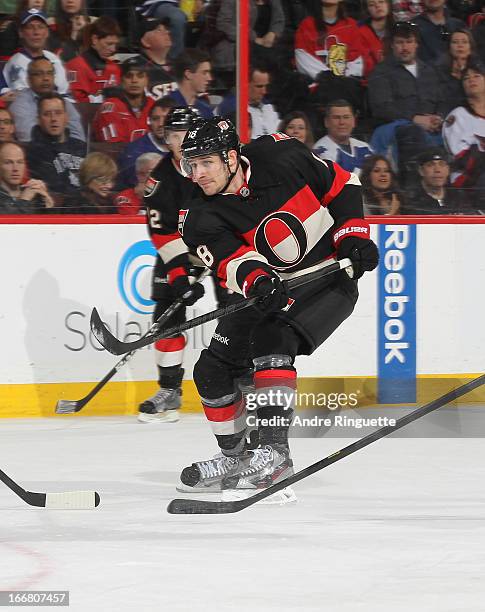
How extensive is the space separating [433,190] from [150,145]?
116 cm

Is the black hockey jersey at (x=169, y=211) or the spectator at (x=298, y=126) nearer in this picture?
the black hockey jersey at (x=169, y=211)

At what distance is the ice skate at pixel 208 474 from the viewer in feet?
11.6

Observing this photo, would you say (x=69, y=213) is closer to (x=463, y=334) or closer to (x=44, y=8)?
(x=44, y=8)

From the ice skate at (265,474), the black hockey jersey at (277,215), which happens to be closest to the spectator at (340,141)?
the black hockey jersey at (277,215)

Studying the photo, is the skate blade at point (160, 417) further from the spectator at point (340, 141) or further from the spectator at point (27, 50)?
the spectator at point (27, 50)

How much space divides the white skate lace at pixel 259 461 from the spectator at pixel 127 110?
205 cm

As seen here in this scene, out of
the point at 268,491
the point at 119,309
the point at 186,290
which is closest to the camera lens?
the point at 268,491

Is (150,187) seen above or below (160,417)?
above

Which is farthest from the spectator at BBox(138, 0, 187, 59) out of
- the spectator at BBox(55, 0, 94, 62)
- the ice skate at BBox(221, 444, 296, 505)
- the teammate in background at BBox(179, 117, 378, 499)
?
the ice skate at BBox(221, 444, 296, 505)

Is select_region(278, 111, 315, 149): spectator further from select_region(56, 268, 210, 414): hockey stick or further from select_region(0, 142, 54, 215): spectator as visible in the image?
select_region(0, 142, 54, 215): spectator

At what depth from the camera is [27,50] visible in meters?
4.94

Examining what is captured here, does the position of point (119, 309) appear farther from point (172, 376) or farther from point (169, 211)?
point (169, 211)

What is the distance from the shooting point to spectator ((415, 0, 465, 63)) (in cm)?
519

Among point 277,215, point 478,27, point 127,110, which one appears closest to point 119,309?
point 127,110
